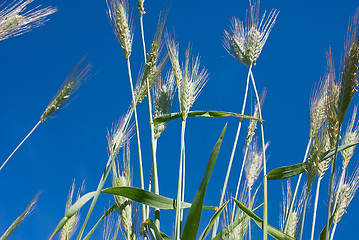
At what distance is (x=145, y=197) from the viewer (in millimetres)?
1417

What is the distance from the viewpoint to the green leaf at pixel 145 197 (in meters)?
1.41

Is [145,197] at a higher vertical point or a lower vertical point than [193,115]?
lower

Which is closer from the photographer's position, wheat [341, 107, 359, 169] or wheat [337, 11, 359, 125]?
wheat [337, 11, 359, 125]

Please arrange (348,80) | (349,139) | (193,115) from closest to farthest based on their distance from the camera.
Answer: (348,80) → (193,115) → (349,139)

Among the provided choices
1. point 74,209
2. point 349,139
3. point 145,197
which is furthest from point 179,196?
point 349,139

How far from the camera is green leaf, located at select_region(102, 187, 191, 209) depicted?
141cm

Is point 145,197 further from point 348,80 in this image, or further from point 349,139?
point 349,139

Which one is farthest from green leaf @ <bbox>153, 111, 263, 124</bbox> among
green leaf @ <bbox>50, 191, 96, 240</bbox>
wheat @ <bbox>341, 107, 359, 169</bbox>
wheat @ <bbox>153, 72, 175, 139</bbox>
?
wheat @ <bbox>341, 107, 359, 169</bbox>

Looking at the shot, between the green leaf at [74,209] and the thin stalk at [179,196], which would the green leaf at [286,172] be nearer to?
the thin stalk at [179,196]

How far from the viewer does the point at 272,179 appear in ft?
5.03

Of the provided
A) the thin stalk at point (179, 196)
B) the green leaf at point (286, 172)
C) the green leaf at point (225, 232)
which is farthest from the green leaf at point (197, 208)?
the green leaf at point (286, 172)

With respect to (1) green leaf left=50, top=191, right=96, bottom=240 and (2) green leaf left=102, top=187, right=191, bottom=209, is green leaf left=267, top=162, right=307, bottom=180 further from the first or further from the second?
(1) green leaf left=50, top=191, right=96, bottom=240

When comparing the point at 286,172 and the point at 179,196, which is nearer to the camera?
the point at 179,196

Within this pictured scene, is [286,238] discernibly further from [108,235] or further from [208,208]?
[108,235]
